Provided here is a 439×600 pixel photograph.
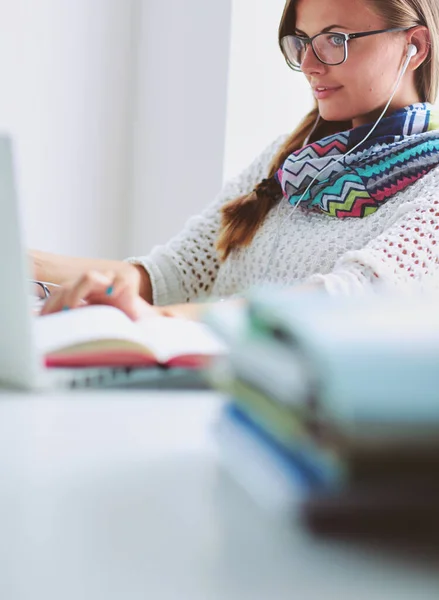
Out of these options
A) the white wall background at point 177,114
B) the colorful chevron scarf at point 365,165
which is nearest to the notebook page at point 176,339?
the colorful chevron scarf at point 365,165

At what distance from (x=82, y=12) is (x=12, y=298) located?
7.99ft

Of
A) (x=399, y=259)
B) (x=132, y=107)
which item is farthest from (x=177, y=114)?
(x=399, y=259)

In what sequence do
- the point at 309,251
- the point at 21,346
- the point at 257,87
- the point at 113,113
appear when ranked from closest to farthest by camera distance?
the point at 21,346
the point at 309,251
the point at 257,87
the point at 113,113

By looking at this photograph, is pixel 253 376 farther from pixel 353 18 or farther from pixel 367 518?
pixel 353 18

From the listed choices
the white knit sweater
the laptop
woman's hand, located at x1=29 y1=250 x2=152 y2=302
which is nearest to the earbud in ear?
the white knit sweater

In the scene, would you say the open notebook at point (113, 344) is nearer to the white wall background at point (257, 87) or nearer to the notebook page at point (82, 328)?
the notebook page at point (82, 328)

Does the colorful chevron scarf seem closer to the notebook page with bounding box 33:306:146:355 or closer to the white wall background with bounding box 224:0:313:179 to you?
the notebook page with bounding box 33:306:146:355

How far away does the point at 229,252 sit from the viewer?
1.62 meters

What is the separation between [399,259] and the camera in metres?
1.17

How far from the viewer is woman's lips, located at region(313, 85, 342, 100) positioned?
4.97 feet

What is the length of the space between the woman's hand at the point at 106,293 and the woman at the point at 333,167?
0.59 meters

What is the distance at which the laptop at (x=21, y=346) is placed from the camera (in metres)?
0.59

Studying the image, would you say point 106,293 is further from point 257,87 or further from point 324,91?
point 257,87

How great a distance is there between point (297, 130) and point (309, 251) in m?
0.33
